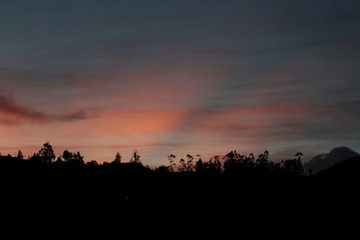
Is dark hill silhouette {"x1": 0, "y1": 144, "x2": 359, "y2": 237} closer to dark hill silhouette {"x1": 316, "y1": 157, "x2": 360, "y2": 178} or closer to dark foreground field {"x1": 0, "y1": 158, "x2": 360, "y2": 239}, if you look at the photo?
dark foreground field {"x1": 0, "y1": 158, "x2": 360, "y2": 239}

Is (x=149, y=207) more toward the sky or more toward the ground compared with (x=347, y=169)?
more toward the ground

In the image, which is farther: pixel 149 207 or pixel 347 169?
pixel 347 169

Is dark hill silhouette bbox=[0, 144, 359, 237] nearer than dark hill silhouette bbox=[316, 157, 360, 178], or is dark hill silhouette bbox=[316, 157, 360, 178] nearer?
dark hill silhouette bbox=[0, 144, 359, 237]

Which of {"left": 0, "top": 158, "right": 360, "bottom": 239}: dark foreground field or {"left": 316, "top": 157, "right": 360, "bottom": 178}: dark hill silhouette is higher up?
{"left": 316, "top": 157, "right": 360, "bottom": 178}: dark hill silhouette

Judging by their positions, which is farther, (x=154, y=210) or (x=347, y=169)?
(x=347, y=169)

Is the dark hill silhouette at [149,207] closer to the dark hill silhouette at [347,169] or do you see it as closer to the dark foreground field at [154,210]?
the dark foreground field at [154,210]

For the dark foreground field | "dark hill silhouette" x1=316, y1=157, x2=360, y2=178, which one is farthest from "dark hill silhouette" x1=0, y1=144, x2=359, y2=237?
"dark hill silhouette" x1=316, y1=157, x2=360, y2=178

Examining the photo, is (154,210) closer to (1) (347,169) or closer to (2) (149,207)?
(2) (149,207)

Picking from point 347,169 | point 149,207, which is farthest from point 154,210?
point 347,169

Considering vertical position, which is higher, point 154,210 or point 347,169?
point 347,169

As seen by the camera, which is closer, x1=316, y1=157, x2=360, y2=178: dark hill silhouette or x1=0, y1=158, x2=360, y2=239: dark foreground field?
x1=0, y1=158, x2=360, y2=239: dark foreground field

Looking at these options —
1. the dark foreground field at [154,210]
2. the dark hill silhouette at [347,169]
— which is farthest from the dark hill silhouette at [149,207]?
the dark hill silhouette at [347,169]

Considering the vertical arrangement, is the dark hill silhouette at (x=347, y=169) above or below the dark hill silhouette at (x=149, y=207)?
above

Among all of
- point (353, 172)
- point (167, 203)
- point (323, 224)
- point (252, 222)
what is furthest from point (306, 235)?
point (167, 203)
